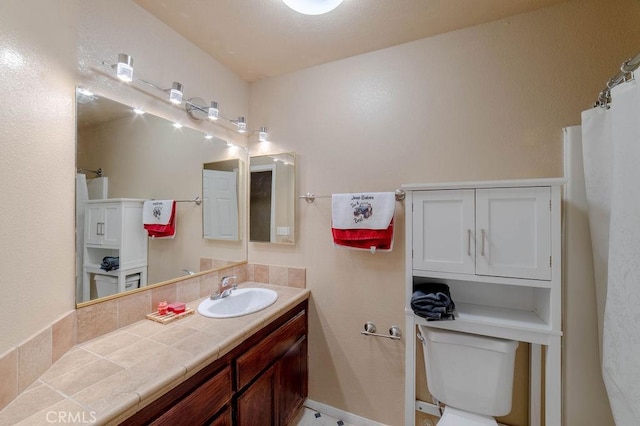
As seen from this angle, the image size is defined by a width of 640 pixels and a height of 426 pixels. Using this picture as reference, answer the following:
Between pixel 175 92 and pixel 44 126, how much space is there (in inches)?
24.9

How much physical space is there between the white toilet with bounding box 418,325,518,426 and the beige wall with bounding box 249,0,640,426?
11.9 inches

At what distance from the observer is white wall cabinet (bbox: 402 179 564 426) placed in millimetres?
1174

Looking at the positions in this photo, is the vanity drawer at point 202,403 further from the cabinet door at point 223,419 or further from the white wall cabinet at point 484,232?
the white wall cabinet at point 484,232

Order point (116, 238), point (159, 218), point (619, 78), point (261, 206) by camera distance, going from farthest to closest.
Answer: point (261, 206) → point (159, 218) → point (116, 238) → point (619, 78)

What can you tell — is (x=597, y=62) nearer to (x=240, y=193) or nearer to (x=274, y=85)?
(x=274, y=85)

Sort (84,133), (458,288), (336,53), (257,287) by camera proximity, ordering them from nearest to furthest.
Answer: (84,133), (458,288), (336,53), (257,287)

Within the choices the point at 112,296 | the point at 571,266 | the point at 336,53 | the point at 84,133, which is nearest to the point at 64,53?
the point at 84,133

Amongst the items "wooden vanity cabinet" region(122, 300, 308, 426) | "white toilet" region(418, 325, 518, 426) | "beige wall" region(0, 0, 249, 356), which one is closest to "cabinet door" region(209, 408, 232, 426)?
"wooden vanity cabinet" region(122, 300, 308, 426)

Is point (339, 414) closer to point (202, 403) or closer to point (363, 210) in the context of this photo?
point (202, 403)

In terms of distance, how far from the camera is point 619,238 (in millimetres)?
1008

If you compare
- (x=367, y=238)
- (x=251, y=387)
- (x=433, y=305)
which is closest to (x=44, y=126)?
(x=251, y=387)

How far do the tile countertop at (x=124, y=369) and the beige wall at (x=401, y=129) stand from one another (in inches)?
27.7

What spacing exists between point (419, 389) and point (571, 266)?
3.66ft

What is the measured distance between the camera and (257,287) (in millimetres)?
1963
